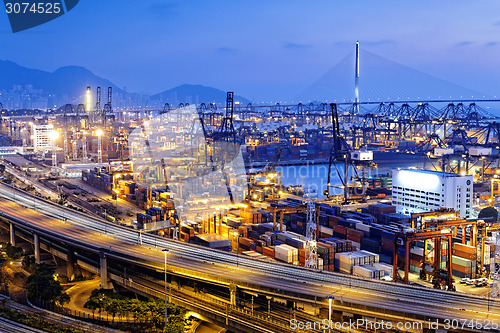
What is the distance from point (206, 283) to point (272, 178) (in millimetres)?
11521

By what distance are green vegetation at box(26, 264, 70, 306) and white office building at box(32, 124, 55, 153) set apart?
1040 inches

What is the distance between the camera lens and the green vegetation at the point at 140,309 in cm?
688

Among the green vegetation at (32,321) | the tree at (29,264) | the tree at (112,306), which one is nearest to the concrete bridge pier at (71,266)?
the tree at (29,264)

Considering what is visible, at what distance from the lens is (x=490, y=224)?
41.3ft

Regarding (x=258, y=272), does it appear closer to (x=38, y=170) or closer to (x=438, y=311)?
(x=438, y=311)

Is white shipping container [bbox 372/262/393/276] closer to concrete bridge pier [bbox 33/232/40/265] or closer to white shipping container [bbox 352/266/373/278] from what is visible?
white shipping container [bbox 352/266/373/278]

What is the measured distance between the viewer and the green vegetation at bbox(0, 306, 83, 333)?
691 centimetres

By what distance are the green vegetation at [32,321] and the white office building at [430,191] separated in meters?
10.4

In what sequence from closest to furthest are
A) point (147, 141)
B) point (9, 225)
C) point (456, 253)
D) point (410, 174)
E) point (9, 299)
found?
point (9, 299)
point (456, 253)
point (9, 225)
point (410, 174)
point (147, 141)

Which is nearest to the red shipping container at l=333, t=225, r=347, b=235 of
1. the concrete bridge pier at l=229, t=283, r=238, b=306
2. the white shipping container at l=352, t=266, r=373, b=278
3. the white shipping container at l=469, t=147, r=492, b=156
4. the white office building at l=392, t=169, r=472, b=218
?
the white shipping container at l=352, t=266, r=373, b=278

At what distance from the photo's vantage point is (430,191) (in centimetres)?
1512

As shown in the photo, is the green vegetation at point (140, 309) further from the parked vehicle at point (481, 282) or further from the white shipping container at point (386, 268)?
the parked vehicle at point (481, 282)

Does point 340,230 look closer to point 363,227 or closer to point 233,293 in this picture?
point 363,227

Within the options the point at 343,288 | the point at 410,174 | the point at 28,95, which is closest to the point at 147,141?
the point at 410,174
